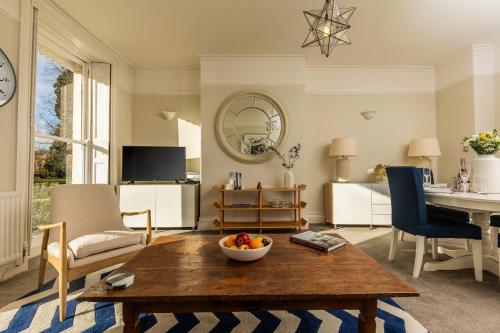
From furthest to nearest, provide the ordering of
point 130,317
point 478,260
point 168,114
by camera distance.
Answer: point 168,114 → point 478,260 → point 130,317

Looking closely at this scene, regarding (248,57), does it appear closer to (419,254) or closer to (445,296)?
(419,254)

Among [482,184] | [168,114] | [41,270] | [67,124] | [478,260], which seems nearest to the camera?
[41,270]

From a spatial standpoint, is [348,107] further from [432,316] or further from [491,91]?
[432,316]

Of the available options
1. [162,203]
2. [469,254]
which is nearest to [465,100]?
[469,254]

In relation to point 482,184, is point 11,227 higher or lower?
lower

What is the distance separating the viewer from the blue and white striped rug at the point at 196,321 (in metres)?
1.39

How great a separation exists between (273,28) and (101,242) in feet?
9.78

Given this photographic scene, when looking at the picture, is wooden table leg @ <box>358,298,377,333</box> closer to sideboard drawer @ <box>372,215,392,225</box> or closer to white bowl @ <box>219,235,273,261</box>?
white bowl @ <box>219,235,273,261</box>

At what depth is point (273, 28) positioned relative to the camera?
9.86ft

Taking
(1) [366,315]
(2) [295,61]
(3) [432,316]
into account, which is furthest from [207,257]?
(2) [295,61]

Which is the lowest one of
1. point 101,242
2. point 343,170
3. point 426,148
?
point 101,242

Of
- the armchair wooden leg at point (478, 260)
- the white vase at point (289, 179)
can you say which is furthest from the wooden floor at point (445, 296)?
the white vase at point (289, 179)

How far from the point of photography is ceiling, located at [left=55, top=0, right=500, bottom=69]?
2590 mm

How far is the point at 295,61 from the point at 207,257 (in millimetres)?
3294
